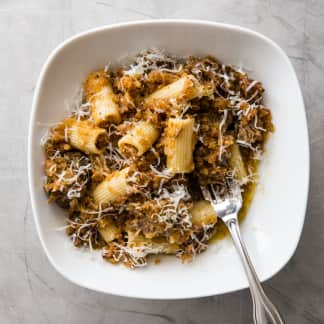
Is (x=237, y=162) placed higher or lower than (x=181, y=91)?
lower

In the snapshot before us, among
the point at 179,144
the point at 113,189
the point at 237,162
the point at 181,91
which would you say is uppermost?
the point at 181,91

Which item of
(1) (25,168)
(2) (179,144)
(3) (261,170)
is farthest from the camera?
(1) (25,168)

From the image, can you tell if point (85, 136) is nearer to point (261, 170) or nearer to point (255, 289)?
point (261, 170)

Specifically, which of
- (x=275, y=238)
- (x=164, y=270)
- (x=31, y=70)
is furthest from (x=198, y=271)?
(x=31, y=70)

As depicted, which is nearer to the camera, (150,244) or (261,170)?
(150,244)

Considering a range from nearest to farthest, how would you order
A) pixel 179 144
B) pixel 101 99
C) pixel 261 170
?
1. pixel 179 144
2. pixel 101 99
3. pixel 261 170

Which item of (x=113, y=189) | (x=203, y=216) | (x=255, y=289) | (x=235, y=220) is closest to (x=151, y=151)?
(x=113, y=189)

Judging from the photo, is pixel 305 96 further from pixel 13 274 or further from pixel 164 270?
pixel 13 274
